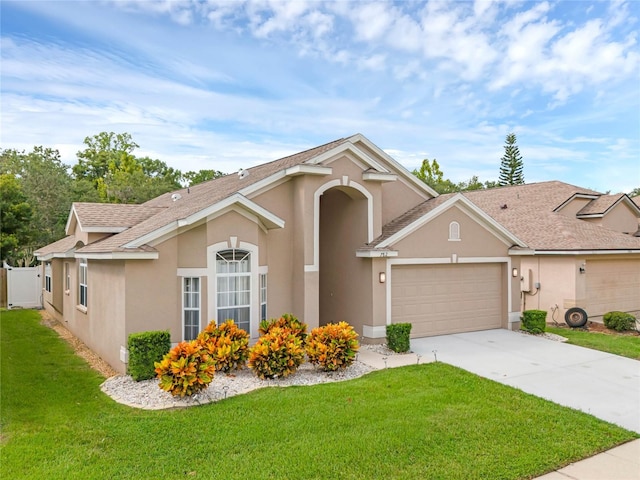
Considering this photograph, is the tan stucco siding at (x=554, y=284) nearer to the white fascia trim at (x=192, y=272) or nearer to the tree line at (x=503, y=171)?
the white fascia trim at (x=192, y=272)

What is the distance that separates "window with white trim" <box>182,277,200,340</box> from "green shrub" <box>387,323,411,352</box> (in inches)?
191

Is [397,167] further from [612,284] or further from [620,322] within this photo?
[612,284]

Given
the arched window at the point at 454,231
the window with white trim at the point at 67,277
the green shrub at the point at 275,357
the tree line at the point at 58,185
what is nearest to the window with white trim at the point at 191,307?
the green shrub at the point at 275,357

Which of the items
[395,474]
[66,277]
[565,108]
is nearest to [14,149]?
[66,277]

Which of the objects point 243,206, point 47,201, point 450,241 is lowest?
point 450,241

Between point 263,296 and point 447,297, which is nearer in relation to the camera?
point 263,296

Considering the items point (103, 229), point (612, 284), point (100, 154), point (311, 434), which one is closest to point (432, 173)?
point (612, 284)

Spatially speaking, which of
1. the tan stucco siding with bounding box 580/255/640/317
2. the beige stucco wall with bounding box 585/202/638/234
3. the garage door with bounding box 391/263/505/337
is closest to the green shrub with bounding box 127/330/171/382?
the garage door with bounding box 391/263/505/337

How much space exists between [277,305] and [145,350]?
12.6ft

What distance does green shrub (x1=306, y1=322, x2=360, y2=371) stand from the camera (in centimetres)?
934

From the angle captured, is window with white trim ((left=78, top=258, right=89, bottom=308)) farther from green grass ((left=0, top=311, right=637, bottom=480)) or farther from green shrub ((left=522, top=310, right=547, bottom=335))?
green shrub ((left=522, top=310, right=547, bottom=335))

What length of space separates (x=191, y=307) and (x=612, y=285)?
56.9ft

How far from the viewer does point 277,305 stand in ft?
38.9

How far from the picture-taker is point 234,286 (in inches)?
428
